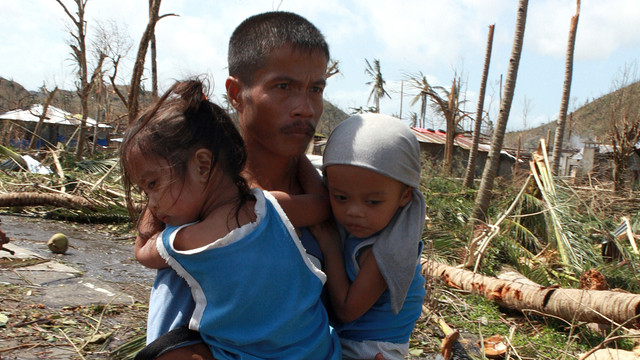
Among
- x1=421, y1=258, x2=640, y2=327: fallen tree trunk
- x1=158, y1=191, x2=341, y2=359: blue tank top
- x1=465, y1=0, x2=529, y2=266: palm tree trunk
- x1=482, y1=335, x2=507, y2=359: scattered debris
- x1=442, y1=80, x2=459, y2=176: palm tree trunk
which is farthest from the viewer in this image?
x1=442, y1=80, x2=459, y2=176: palm tree trunk

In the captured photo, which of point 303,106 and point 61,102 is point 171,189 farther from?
point 61,102

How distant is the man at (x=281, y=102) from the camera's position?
154cm

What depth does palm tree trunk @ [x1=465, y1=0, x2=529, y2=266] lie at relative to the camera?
23.4ft

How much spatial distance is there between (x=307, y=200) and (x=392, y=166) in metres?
0.28

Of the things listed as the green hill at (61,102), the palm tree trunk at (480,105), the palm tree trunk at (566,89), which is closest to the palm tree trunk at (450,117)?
the palm tree trunk at (480,105)

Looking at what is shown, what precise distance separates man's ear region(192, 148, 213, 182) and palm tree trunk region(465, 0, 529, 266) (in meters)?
6.41

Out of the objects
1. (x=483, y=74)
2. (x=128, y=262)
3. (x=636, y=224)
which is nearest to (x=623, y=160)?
(x=483, y=74)

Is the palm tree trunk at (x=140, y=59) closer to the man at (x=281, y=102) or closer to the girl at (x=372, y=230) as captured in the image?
the man at (x=281, y=102)

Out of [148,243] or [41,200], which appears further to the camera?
[41,200]

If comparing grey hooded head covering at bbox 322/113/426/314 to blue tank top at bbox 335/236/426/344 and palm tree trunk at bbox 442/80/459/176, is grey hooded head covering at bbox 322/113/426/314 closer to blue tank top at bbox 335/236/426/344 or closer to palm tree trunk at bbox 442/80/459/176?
blue tank top at bbox 335/236/426/344

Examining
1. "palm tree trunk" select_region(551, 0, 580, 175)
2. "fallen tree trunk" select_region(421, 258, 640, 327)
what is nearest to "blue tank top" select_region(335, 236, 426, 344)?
"fallen tree trunk" select_region(421, 258, 640, 327)

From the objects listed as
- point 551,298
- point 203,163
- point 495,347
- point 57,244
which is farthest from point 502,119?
point 203,163

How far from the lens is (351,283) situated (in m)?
1.50

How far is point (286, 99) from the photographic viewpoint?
5.16 ft
